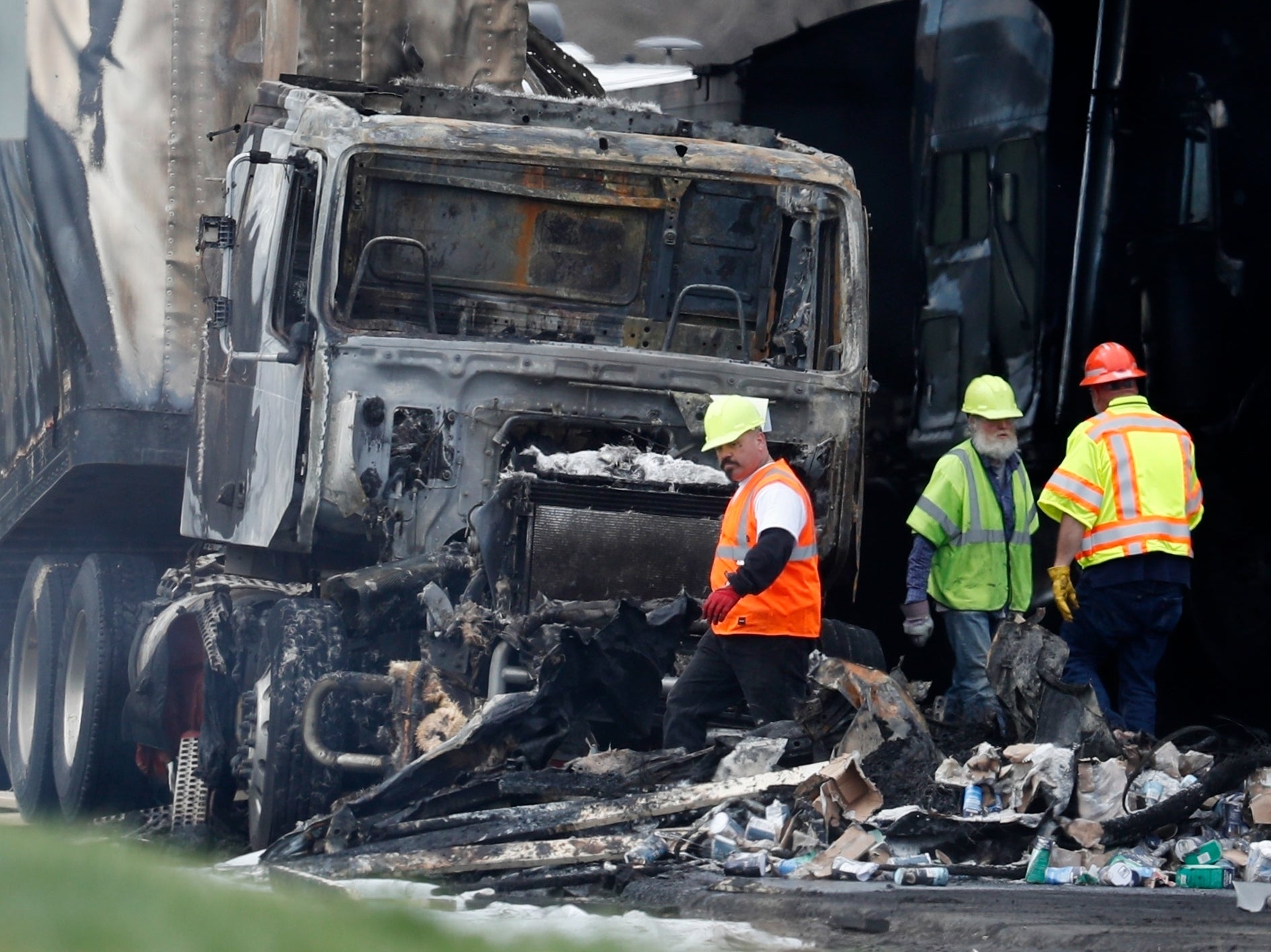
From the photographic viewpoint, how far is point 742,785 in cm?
541

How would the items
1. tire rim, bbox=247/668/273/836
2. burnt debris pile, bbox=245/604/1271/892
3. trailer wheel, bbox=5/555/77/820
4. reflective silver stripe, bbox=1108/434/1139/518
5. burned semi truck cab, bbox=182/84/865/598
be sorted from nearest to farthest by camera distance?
1. burnt debris pile, bbox=245/604/1271/892
2. tire rim, bbox=247/668/273/836
3. burned semi truck cab, bbox=182/84/865/598
4. reflective silver stripe, bbox=1108/434/1139/518
5. trailer wheel, bbox=5/555/77/820

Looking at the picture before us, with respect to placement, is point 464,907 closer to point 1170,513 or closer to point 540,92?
point 1170,513

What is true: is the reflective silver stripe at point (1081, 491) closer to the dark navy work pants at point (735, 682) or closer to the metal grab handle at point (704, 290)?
the metal grab handle at point (704, 290)

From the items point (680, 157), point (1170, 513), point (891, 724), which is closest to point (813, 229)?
point (680, 157)

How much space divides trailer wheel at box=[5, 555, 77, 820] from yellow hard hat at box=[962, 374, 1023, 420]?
409 cm

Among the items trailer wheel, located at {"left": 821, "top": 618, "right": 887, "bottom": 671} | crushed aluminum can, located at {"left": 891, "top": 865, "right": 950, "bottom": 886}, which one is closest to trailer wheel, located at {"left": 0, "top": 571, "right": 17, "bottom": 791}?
trailer wheel, located at {"left": 821, "top": 618, "right": 887, "bottom": 671}

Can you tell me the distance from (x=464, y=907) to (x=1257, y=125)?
18.3 ft

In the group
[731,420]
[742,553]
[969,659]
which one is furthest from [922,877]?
[969,659]

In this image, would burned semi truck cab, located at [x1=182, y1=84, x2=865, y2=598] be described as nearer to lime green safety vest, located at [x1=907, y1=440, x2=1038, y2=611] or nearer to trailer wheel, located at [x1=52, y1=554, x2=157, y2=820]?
lime green safety vest, located at [x1=907, y1=440, x2=1038, y2=611]

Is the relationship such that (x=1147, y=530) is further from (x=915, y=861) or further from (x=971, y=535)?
(x=915, y=861)

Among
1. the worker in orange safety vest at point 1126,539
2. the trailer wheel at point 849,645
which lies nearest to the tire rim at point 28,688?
the trailer wheel at point 849,645

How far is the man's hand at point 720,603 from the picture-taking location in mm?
5555

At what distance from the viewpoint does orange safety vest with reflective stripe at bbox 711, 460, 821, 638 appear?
579cm

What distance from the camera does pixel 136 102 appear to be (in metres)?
8.03
